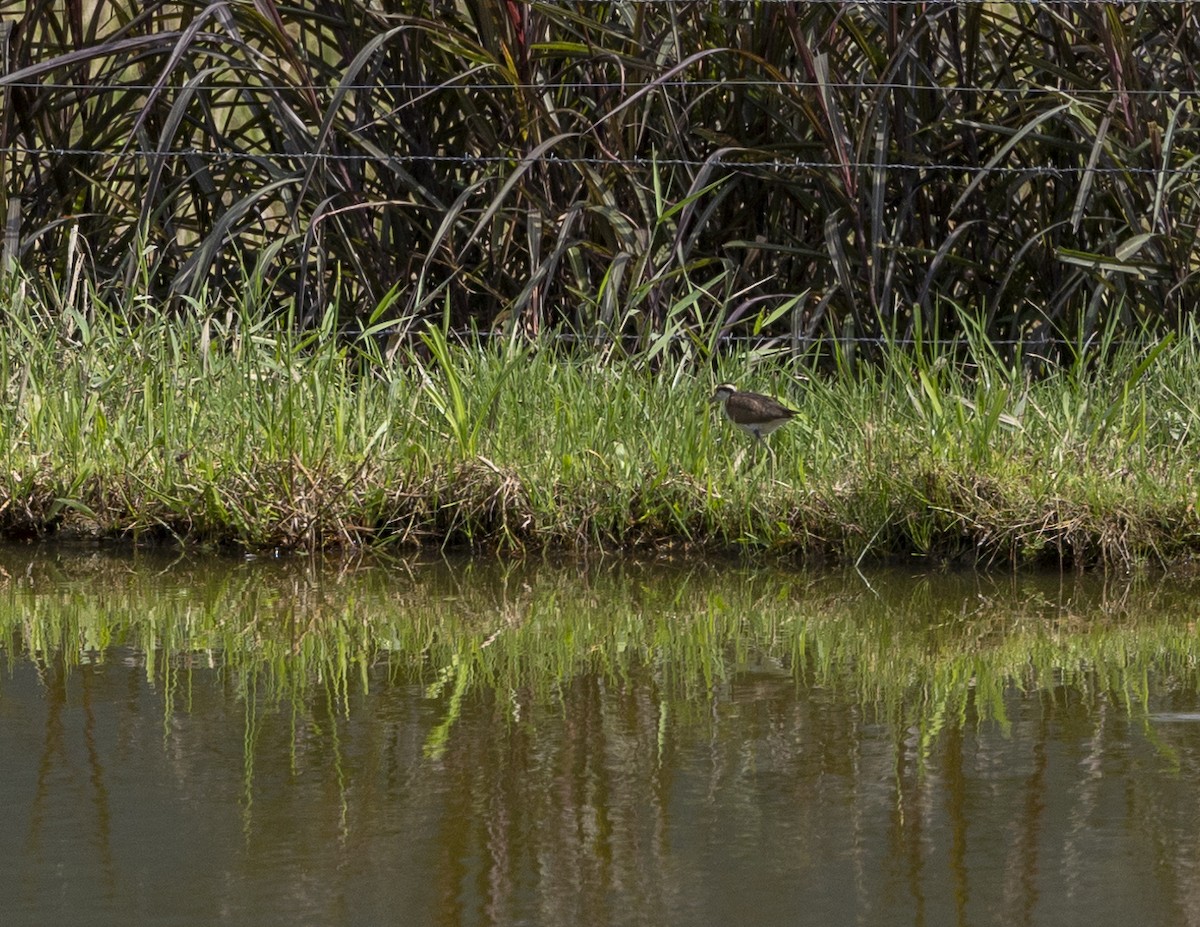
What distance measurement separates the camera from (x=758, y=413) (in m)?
5.65

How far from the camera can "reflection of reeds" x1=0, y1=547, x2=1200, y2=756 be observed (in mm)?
3902

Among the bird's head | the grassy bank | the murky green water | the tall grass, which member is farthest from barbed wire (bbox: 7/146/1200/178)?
the murky green water

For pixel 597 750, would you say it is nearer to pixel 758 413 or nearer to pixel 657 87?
pixel 758 413

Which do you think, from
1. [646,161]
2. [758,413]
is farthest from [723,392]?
[646,161]

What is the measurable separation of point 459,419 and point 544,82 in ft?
6.55

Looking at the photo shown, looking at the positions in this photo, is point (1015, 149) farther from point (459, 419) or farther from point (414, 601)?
point (414, 601)

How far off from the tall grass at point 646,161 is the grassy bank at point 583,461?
1.97 feet

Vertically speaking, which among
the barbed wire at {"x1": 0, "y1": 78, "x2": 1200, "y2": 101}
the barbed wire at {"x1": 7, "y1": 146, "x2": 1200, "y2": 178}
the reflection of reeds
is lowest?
the reflection of reeds

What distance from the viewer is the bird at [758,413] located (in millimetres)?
5645

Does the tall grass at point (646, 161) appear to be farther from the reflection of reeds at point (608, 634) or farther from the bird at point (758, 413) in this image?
the reflection of reeds at point (608, 634)

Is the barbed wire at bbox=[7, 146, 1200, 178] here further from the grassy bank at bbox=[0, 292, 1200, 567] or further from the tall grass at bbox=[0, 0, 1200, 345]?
the grassy bank at bbox=[0, 292, 1200, 567]

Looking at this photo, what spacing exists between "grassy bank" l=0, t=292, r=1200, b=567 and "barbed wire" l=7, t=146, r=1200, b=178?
89cm

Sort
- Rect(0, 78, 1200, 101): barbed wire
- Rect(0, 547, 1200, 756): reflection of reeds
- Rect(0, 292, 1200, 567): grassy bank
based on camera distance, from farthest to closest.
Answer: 1. Rect(0, 78, 1200, 101): barbed wire
2. Rect(0, 292, 1200, 567): grassy bank
3. Rect(0, 547, 1200, 756): reflection of reeds

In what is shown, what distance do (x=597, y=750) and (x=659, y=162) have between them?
12.9ft
